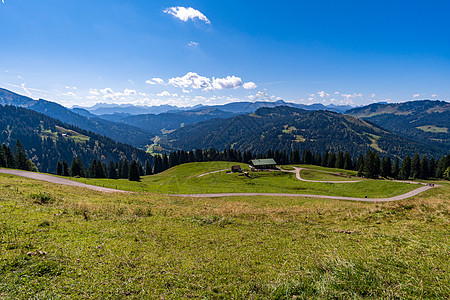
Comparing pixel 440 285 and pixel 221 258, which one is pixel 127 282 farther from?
pixel 440 285

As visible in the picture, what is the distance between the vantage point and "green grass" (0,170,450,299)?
234 inches

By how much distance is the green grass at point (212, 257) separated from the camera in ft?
19.5

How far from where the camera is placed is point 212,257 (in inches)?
363

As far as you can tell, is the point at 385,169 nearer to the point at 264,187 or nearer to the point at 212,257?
the point at 264,187

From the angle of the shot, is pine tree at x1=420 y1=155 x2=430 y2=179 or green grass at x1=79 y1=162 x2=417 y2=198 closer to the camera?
green grass at x1=79 y1=162 x2=417 y2=198

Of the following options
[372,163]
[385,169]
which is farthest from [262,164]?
[385,169]

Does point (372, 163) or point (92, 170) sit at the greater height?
point (372, 163)

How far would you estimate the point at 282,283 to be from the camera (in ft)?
20.6

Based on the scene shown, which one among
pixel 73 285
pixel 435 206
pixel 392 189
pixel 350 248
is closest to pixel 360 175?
pixel 392 189

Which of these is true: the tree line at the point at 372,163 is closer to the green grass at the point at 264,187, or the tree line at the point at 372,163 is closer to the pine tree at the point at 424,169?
the pine tree at the point at 424,169

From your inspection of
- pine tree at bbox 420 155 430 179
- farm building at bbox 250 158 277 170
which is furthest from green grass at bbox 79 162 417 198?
pine tree at bbox 420 155 430 179

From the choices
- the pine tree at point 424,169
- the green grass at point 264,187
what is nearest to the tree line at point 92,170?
the green grass at point 264,187

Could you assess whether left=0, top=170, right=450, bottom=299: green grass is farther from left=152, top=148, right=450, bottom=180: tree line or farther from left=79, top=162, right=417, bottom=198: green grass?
left=152, top=148, right=450, bottom=180: tree line

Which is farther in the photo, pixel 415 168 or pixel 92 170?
pixel 92 170
